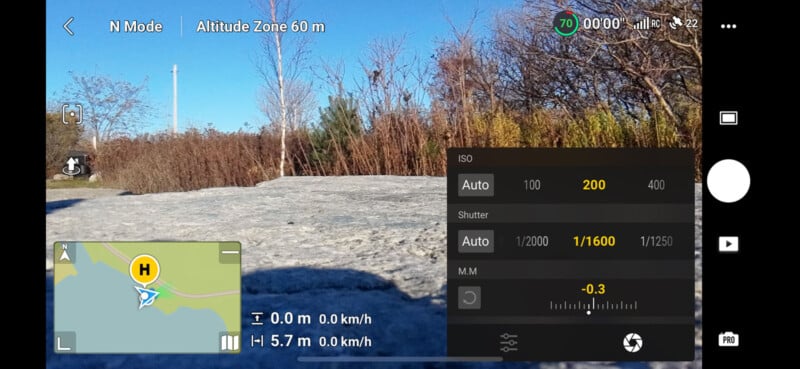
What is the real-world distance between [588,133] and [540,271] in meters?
0.28

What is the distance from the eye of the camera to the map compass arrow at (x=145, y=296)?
80 cm

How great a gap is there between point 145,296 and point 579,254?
816 mm

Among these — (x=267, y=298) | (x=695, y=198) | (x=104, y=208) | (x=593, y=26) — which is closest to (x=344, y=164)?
(x=267, y=298)

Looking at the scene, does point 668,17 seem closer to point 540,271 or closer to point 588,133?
point 588,133

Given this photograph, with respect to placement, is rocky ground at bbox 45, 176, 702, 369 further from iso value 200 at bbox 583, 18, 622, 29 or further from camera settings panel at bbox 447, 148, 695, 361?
iso value 200 at bbox 583, 18, 622, 29

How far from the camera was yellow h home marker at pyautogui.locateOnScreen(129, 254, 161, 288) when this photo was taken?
0.79 metres

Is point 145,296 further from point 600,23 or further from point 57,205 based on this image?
point 600,23

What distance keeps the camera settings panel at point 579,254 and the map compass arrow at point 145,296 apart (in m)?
0.56

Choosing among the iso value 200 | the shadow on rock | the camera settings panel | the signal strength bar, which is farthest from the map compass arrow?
the signal strength bar

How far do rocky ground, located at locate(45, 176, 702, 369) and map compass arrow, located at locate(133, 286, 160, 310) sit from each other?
96 millimetres

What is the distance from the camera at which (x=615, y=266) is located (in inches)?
30.5
